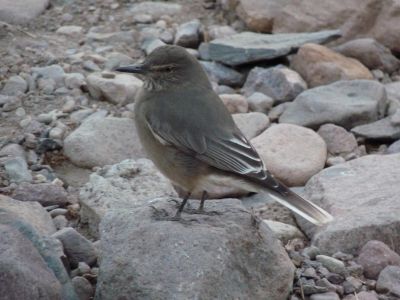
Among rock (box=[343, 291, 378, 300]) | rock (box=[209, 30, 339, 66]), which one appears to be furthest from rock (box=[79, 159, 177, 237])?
rock (box=[209, 30, 339, 66])

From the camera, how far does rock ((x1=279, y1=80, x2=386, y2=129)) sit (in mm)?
9344

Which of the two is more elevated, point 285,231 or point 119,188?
point 119,188

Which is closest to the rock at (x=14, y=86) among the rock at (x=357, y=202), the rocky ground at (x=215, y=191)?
the rocky ground at (x=215, y=191)

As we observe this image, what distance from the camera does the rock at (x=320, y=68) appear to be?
33.7 feet

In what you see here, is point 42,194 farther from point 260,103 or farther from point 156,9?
point 156,9

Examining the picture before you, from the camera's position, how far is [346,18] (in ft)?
36.7

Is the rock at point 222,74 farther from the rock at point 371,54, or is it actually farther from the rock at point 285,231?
the rock at point 285,231

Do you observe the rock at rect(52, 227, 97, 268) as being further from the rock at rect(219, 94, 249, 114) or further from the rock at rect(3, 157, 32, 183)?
the rock at rect(219, 94, 249, 114)

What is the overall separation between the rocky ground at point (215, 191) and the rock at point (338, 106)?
20 millimetres

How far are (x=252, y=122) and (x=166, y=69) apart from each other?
2601 millimetres

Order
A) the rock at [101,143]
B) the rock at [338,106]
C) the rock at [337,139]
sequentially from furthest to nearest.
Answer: the rock at [338,106] < the rock at [337,139] < the rock at [101,143]

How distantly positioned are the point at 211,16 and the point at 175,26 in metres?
0.65

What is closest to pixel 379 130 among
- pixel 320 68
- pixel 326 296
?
pixel 320 68

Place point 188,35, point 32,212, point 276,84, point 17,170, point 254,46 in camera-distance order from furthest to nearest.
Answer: point 188,35 → point 254,46 → point 276,84 → point 17,170 → point 32,212
